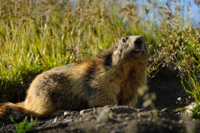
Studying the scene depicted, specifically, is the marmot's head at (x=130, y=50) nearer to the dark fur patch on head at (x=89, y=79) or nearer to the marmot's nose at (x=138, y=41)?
the marmot's nose at (x=138, y=41)

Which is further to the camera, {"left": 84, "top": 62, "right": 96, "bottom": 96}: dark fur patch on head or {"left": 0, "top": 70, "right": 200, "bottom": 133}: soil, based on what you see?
{"left": 84, "top": 62, "right": 96, "bottom": 96}: dark fur patch on head

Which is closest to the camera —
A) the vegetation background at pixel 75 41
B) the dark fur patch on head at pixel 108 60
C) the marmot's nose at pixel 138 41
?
the marmot's nose at pixel 138 41

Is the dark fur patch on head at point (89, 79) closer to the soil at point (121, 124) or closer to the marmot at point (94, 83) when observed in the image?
the marmot at point (94, 83)

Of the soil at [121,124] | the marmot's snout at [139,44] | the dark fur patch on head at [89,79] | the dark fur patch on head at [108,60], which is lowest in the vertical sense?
the soil at [121,124]

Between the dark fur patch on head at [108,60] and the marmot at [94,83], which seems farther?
the dark fur patch on head at [108,60]

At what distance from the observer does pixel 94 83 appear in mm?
4316

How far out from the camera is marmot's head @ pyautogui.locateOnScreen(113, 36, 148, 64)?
13.7 feet

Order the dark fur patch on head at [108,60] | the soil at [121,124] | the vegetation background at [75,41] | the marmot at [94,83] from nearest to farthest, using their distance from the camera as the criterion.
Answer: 1. the soil at [121,124]
2. the marmot at [94,83]
3. the dark fur patch on head at [108,60]
4. the vegetation background at [75,41]

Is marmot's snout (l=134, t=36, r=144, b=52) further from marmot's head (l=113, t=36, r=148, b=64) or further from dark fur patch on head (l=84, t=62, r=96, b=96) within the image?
dark fur patch on head (l=84, t=62, r=96, b=96)

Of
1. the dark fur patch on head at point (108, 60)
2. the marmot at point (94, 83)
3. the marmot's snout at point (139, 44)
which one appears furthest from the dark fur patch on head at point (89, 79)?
the marmot's snout at point (139, 44)

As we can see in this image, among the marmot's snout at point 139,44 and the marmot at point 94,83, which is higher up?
the marmot's snout at point 139,44

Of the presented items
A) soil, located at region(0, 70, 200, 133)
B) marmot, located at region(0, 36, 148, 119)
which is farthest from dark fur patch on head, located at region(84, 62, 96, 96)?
soil, located at region(0, 70, 200, 133)

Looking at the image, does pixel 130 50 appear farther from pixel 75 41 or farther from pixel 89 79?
pixel 75 41

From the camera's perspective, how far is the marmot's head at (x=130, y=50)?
164 inches
